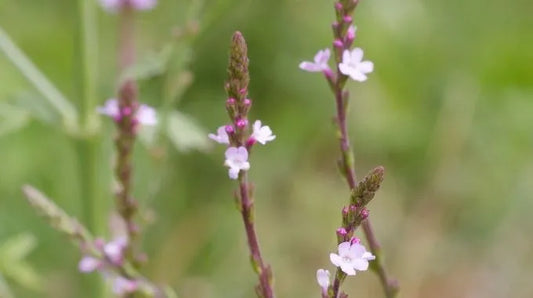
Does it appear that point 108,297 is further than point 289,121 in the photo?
No

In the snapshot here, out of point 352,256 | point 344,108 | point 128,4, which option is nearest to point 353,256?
point 352,256

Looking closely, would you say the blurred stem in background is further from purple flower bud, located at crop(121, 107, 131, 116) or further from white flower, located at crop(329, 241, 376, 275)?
white flower, located at crop(329, 241, 376, 275)

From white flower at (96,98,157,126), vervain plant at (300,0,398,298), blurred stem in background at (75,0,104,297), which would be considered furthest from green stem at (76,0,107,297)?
vervain plant at (300,0,398,298)

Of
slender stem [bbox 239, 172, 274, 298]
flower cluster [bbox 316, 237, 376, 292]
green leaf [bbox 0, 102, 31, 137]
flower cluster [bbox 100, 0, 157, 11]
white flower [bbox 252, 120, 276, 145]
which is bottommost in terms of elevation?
flower cluster [bbox 316, 237, 376, 292]

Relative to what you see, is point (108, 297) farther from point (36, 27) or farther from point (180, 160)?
point (36, 27)

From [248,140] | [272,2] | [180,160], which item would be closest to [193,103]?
[180,160]

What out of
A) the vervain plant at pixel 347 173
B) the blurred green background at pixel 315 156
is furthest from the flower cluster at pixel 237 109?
the blurred green background at pixel 315 156
